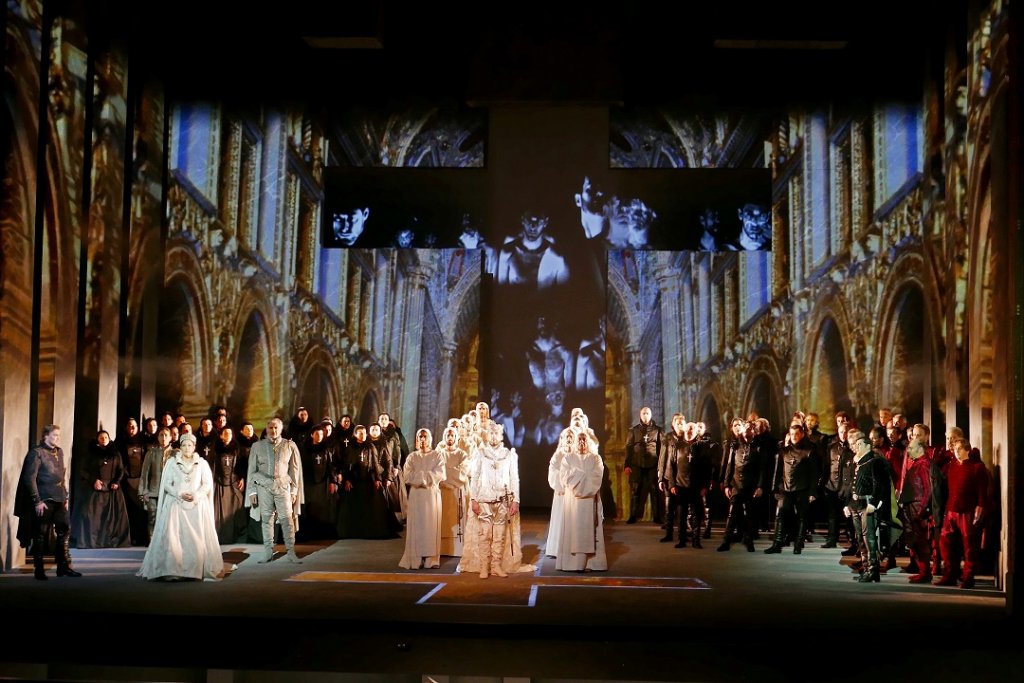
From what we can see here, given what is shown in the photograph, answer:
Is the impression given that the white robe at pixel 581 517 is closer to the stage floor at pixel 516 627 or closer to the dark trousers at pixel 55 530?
the stage floor at pixel 516 627

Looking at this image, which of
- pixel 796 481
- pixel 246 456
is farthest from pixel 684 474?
pixel 246 456

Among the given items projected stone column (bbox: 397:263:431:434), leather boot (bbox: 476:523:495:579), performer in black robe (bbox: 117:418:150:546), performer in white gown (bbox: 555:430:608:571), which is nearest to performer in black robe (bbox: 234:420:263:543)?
performer in black robe (bbox: 117:418:150:546)

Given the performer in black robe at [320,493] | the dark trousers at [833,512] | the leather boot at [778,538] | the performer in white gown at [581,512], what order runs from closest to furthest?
the performer in white gown at [581,512] → the leather boot at [778,538] → the dark trousers at [833,512] → the performer in black robe at [320,493]

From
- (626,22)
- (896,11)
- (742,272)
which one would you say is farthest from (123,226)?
(896,11)

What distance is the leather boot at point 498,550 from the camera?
10008mm

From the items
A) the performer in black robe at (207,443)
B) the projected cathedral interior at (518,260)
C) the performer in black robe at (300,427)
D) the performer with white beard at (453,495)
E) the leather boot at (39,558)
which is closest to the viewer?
the leather boot at (39,558)

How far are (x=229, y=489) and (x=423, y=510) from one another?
2.86 meters

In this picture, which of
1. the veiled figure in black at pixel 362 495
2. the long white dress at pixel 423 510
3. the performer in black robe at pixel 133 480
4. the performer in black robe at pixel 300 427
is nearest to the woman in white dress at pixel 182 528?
the long white dress at pixel 423 510

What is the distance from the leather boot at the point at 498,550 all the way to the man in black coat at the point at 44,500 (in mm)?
3695

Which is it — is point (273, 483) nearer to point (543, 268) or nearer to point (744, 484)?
point (744, 484)

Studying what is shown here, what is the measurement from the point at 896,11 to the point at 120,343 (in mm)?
9857

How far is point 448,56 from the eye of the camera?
15.0 m

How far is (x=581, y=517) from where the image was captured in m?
10.2

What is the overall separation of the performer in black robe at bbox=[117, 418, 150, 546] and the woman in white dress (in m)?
2.55
